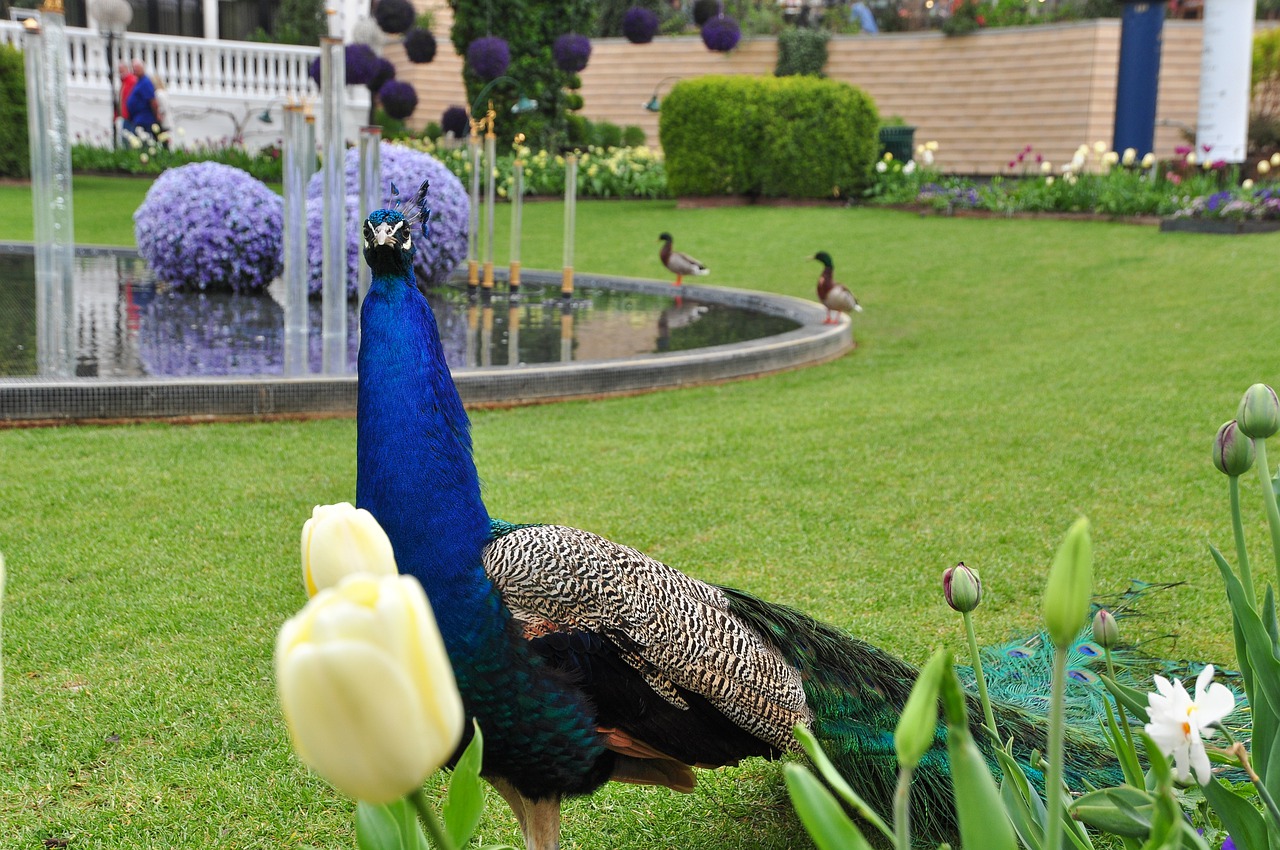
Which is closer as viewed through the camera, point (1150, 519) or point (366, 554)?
point (366, 554)

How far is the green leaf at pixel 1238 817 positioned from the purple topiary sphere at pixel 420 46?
2636 cm

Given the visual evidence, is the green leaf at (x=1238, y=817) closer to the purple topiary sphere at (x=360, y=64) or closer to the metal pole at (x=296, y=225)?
the metal pole at (x=296, y=225)

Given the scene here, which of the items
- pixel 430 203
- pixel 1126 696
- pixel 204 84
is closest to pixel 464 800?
pixel 1126 696

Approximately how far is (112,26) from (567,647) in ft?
82.1

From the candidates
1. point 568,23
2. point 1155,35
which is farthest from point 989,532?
point 568,23

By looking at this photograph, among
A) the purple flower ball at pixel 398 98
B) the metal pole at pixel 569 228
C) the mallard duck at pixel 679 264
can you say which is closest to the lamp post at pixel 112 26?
the purple flower ball at pixel 398 98

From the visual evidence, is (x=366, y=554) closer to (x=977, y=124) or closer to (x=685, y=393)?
(x=685, y=393)

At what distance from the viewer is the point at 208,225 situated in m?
10.5

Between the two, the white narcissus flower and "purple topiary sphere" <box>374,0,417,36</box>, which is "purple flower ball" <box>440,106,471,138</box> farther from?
the white narcissus flower

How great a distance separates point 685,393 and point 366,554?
6840mm

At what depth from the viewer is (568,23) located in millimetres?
21156

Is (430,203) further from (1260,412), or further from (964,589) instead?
(1260,412)

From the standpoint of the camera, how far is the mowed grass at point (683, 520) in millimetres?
3002

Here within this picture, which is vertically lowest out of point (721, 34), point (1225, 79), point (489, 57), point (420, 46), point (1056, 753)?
point (1056, 753)
